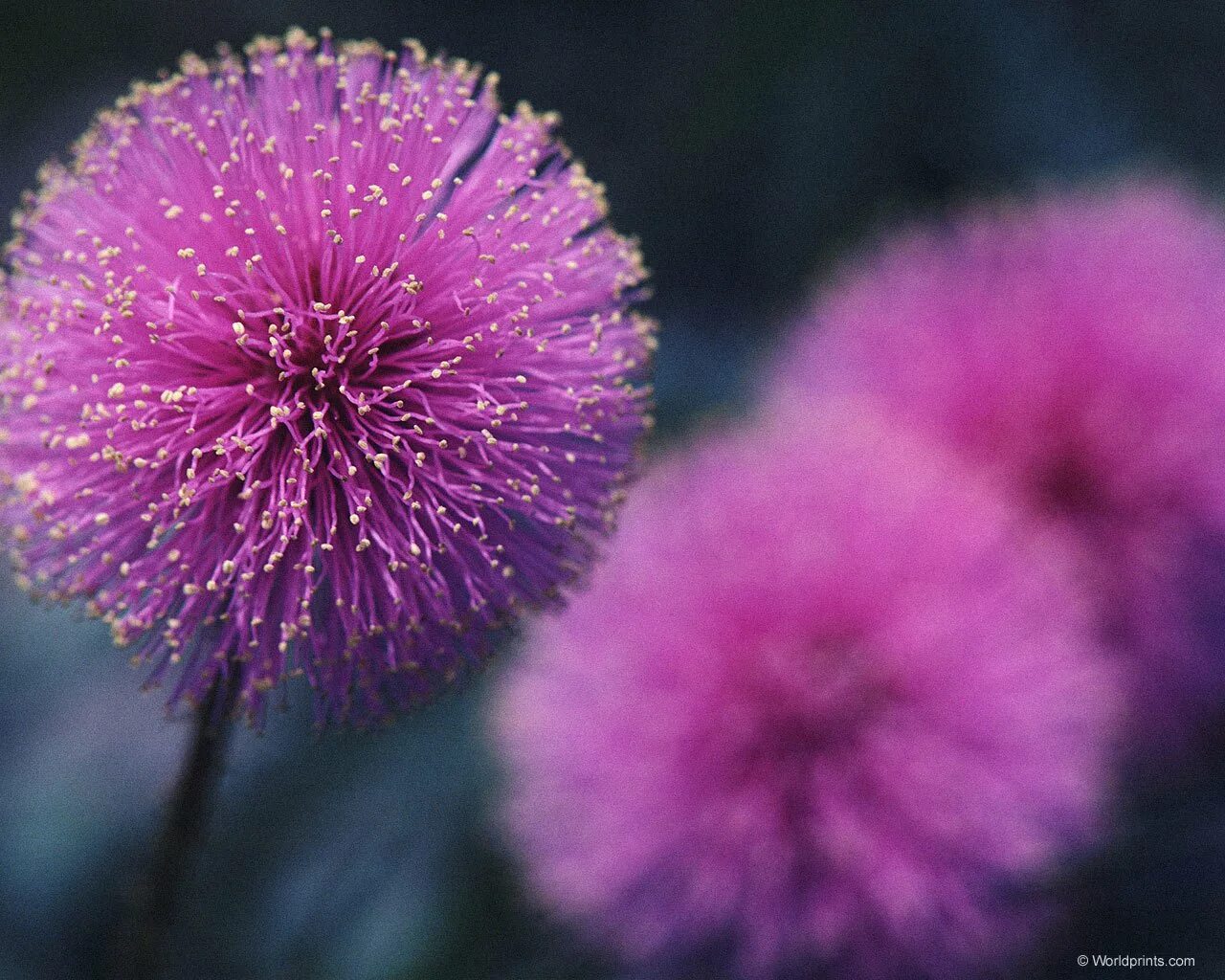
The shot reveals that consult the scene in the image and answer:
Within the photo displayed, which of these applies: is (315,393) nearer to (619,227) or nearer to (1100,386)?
(1100,386)

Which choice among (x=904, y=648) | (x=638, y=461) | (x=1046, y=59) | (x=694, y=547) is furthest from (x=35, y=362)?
(x=1046, y=59)

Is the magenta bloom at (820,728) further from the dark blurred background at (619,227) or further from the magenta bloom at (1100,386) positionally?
the dark blurred background at (619,227)

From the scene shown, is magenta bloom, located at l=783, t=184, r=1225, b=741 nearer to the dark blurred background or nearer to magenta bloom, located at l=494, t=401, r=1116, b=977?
magenta bloom, located at l=494, t=401, r=1116, b=977

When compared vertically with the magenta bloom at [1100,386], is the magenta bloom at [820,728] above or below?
below

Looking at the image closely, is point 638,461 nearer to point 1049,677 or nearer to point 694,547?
point 694,547

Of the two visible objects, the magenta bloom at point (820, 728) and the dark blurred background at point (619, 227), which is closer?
→ the magenta bloom at point (820, 728)

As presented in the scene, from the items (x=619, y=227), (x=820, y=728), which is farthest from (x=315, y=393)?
(x=619, y=227)

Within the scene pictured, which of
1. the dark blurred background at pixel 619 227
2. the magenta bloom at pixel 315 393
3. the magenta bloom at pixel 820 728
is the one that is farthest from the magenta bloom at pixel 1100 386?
the magenta bloom at pixel 315 393
